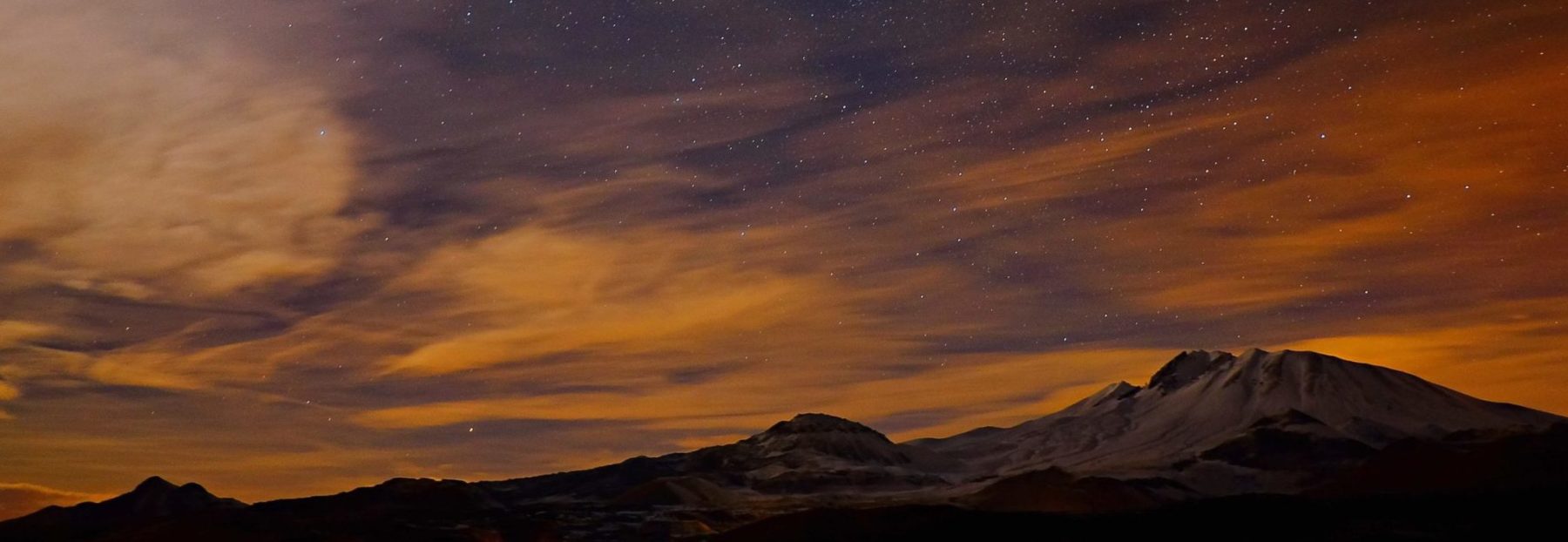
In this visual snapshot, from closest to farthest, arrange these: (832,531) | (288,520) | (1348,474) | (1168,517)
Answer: (1168,517) < (832,531) < (288,520) < (1348,474)

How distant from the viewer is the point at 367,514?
549ft

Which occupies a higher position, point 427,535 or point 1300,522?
point 427,535

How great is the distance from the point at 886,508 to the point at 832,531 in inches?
309

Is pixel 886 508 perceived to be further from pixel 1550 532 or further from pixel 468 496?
pixel 468 496

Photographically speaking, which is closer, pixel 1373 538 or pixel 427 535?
pixel 1373 538

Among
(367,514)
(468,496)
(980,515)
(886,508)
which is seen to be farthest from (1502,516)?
(468,496)

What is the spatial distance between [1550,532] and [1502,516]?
473 inches

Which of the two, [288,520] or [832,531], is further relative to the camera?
[288,520]

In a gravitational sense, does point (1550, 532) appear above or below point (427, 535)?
below

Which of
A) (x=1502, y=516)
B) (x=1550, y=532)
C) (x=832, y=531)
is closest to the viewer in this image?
(x=1550, y=532)

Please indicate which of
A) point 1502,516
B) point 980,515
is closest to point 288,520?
point 980,515

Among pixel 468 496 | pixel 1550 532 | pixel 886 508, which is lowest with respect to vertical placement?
pixel 1550 532

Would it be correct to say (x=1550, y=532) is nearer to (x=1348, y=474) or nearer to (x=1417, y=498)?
(x=1417, y=498)

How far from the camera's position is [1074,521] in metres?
102
